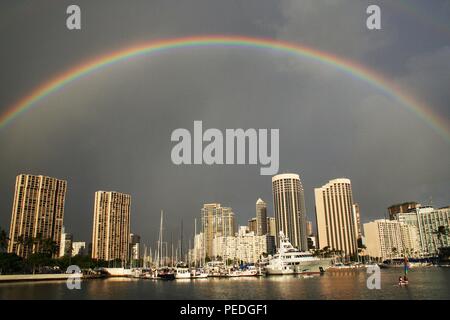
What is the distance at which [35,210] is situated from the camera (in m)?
152

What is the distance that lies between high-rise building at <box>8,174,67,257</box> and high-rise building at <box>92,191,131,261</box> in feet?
60.8

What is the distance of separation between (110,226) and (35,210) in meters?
38.5

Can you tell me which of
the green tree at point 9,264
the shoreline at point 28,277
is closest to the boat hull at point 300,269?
the shoreline at point 28,277

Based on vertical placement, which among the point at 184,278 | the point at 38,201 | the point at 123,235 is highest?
the point at 38,201

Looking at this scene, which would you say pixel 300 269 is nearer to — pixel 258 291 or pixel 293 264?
pixel 293 264

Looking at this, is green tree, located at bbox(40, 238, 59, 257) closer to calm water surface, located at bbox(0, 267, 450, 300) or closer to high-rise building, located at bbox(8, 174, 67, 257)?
high-rise building, located at bbox(8, 174, 67, 257)

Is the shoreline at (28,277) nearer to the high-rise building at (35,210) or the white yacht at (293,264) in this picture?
the high-rise building at (35,210)

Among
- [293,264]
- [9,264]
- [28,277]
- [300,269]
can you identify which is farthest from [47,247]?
[300,269]

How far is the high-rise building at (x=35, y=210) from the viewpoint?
147 meters
